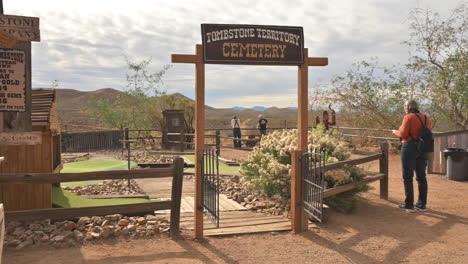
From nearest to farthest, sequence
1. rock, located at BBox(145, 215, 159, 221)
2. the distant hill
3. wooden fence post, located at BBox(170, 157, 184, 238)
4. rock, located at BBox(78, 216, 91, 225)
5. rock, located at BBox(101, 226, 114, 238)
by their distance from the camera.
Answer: rock, located at BBox(101, 226, 114, 238)
wooden fence post, located at BBox(170, 157, 184, 238)
rock, located at BBox(78, 216, 91, 225)
rock, located at BBox(145, 215, 159, 221)
the distant hill

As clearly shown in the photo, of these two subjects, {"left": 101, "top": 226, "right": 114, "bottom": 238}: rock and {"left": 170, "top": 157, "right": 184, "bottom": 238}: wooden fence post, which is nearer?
{"left": 101, "top": 226, "right": 114, "bottom": 238}: rock

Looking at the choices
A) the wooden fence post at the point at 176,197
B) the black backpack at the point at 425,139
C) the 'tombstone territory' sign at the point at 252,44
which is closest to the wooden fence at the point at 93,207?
the wooden fence post at the point at 176,197

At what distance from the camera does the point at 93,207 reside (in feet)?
16.0

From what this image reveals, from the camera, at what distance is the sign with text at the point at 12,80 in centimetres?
507

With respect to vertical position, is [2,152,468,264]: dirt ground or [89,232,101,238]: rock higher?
[89,232,101,238]: rock

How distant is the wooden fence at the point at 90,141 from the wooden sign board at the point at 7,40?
1288 cm

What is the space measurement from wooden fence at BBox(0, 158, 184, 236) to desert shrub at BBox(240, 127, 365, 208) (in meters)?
2.03

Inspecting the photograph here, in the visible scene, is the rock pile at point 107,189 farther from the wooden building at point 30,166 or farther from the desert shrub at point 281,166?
the wooden building at point 30,166

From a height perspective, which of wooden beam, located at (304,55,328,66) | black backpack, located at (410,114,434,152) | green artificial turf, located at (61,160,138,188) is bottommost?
green artificial turf, located at (61,160,138,188)

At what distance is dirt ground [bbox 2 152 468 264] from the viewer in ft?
14.6

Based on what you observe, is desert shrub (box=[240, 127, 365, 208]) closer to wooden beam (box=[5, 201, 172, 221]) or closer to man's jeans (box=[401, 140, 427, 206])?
man's jeans (box=[401, 140, 427, 206])

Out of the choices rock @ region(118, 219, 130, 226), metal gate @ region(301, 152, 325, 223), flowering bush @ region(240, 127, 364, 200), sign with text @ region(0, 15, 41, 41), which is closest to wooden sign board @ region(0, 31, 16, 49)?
sign with text @ region(0, 15, 41, 41)

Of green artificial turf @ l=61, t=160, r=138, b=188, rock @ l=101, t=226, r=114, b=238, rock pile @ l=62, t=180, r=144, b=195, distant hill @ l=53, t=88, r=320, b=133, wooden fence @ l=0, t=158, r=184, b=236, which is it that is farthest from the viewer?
distant hill @ l=53, t=88, r=320, b=133

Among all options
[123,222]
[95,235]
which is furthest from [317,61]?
[95,235]
